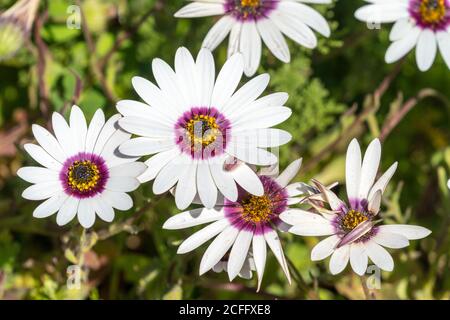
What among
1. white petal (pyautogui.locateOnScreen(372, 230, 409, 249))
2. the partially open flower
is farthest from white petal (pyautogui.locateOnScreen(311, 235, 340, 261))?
the partially open flower

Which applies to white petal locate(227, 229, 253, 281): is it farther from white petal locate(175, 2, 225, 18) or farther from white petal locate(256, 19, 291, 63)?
white petal locate(175, 2, 225, 18)

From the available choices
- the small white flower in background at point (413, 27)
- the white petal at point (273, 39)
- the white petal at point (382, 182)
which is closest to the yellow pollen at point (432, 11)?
the small white flower in background at point (413, 27)

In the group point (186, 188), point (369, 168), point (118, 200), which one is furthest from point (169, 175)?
point (369, 168)

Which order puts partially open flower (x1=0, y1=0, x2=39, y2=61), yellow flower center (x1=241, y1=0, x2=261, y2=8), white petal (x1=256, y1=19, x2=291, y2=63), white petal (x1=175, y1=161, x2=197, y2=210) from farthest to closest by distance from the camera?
partially open flower (x1=0, y1=0, x2=39, y2=61)
yellow flower center (x1=241, y1=0, x2=261, y2=8)
white petal (x1=256, y1=19, x2=291, y2=63)
white petal (x1=175, y1=161, x2=197, y2=210)

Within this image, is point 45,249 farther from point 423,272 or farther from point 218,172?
point 423,272

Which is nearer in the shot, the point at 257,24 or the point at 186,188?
the point at 186,188

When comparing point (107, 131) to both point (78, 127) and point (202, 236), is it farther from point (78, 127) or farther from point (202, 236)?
point (202, 236)

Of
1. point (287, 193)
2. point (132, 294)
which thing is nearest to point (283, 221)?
point (287, 193)

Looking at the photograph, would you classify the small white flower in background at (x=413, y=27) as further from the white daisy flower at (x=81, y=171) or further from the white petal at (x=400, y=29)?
the white daisy flower at (x=81, y=171)
